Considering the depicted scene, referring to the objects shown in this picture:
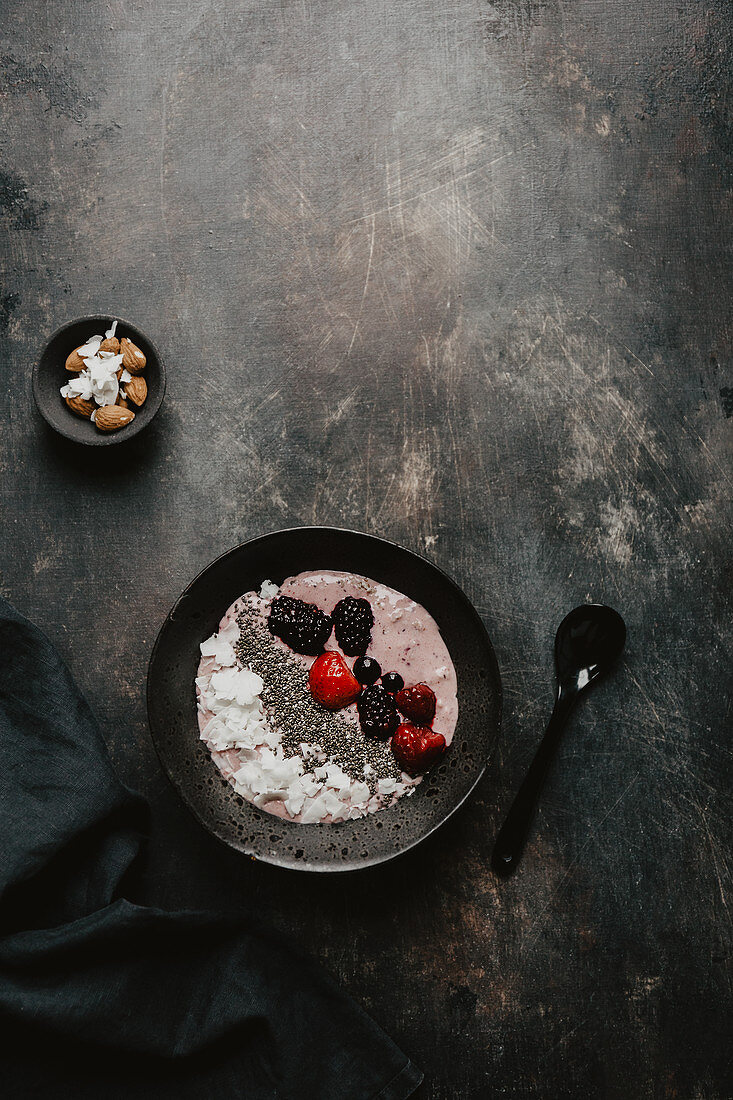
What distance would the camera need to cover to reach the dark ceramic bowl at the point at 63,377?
4.92 ft

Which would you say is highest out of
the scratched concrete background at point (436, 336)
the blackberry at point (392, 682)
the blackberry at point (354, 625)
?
the scratched concrete background at point (436, 336)

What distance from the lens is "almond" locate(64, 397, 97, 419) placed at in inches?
60.2

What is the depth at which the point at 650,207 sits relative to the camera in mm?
1646

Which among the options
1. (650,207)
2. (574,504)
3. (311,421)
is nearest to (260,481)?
(311,421)

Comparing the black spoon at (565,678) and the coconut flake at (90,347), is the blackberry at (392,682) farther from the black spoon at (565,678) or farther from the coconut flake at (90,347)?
the coconut flake at (90,347)

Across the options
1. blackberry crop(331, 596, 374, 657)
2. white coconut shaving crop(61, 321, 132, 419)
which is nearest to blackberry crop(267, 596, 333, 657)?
blackberry crop(331, 596, 374, 657)

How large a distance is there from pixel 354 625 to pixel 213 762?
Answer: 15.3 inches

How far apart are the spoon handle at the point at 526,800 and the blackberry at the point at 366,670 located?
1.16 ft

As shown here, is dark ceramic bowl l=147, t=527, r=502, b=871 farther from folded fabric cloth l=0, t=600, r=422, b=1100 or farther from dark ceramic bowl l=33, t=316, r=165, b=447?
dark ceramic bowl l=33, t=316, r=165, b=447

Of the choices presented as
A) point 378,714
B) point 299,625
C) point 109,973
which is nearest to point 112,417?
point 299,625

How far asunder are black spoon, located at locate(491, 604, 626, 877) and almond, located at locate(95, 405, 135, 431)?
3.17 ft

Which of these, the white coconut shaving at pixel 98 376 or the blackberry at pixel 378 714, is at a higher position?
the white coconut shaving at pixel 98 376

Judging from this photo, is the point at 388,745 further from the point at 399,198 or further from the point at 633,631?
the point at 399,198

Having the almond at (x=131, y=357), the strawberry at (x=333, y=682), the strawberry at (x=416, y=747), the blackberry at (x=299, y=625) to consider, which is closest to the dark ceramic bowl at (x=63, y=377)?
the almond at (x=131, y=357)
